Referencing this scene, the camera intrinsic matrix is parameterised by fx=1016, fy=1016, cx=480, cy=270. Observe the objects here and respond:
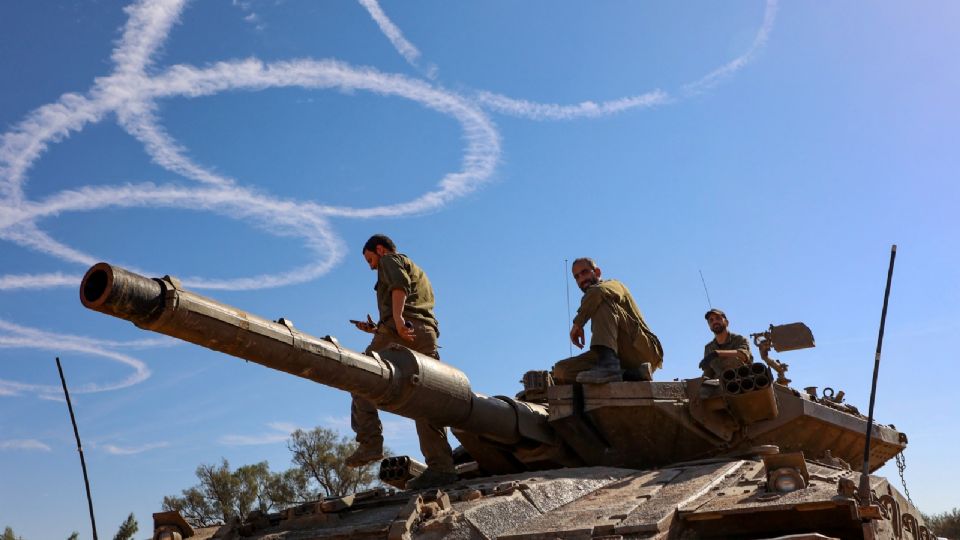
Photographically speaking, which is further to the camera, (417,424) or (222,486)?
(222,486)

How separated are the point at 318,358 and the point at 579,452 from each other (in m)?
3.73

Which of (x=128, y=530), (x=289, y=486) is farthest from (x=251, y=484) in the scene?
(x=128, y=530)

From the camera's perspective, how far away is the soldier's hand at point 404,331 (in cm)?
1022

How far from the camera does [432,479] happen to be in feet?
33.8

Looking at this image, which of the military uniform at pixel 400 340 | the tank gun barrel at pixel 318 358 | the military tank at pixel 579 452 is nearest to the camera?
the tank gun barrel at pixel 318 358

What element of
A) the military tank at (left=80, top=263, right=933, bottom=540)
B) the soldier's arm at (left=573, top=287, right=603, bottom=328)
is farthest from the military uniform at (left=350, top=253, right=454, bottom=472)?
the soldier's arm at (left=573, top=287, right=603, bottom=328)

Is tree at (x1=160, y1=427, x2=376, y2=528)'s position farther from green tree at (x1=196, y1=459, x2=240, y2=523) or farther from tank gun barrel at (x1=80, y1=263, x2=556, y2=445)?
tank gun barrel at (x1=80, y1=263, x2=556, y2=445)

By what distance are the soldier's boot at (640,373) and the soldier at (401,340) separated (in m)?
2.15

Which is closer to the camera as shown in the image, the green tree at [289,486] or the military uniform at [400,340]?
the military uniform at [400,340]

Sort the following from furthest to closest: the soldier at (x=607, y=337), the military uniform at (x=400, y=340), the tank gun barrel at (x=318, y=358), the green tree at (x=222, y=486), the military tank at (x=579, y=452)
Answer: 1. the green tree at (x=222, y=486)
2. the soldier at (x=607, y=337)
3. the military uniform at (x=400, y=340)
4. the military tank at (x=579, y=452)
5. the tank gun barrel at (x=318, y=358)

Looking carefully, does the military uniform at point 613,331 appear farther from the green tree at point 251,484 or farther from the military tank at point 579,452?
the green tree at point 251,484

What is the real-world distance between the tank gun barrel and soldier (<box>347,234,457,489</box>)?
0.57 metres

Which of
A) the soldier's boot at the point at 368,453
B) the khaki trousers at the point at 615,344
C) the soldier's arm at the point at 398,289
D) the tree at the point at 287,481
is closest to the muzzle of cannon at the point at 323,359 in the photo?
the khaki trousers at the point at 615,344

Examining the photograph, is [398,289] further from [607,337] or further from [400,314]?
[607,337]
